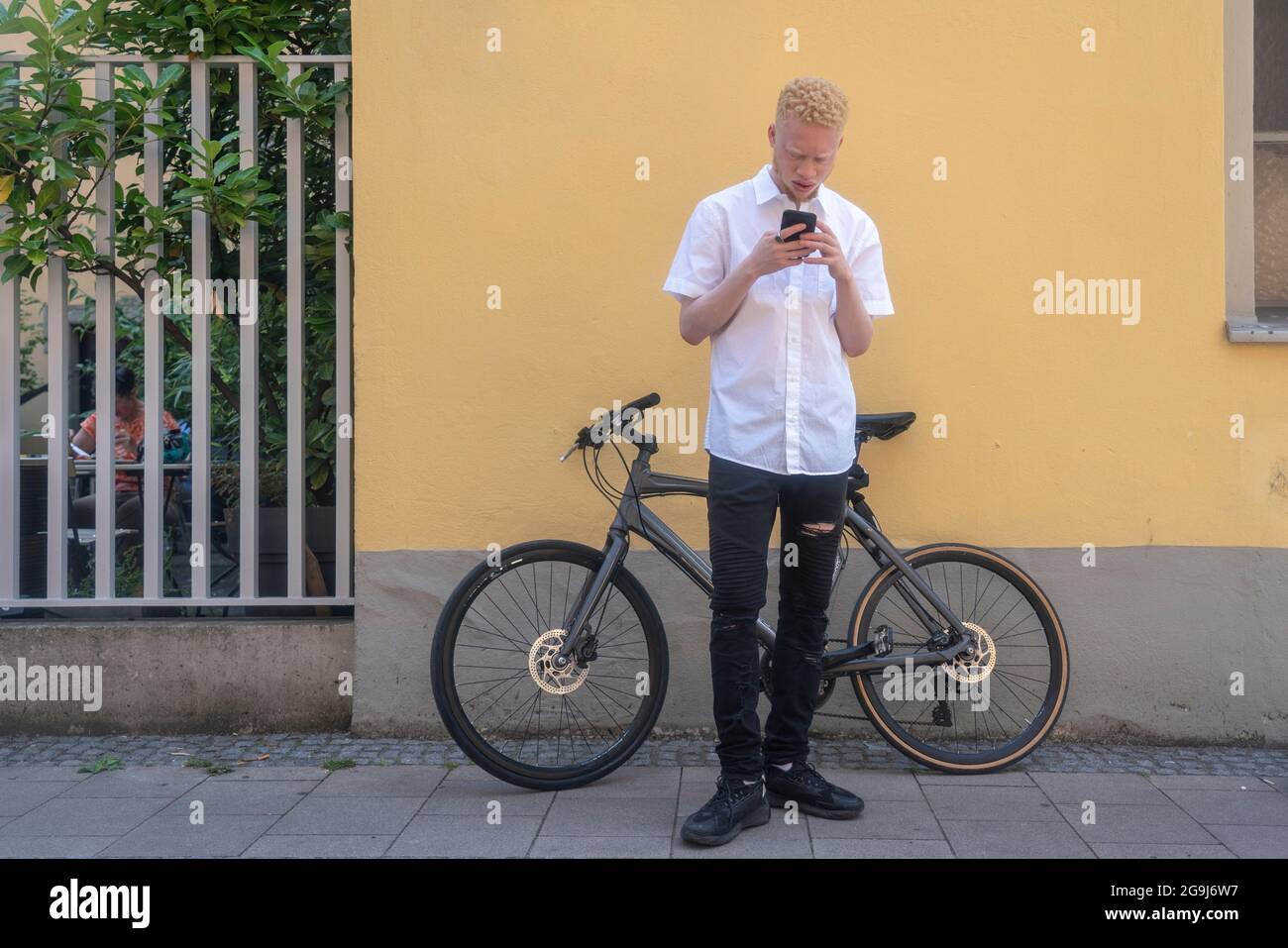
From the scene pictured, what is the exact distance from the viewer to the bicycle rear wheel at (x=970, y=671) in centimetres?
454

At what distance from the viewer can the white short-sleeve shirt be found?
383cm

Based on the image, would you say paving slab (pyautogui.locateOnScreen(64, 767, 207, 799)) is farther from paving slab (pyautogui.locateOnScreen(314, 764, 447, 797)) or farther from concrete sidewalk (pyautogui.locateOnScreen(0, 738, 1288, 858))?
paving slab (pyautogui.locateOnScreen(314, 764, 447, 797))

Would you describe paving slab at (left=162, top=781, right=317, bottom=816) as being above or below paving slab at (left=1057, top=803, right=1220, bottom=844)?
above

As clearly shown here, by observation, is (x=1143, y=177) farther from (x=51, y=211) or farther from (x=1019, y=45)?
(x=51, y=211)

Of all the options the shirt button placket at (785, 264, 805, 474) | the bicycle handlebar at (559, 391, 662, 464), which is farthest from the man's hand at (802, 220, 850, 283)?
the bicycle handlebar at (559, 391, 662, 464)

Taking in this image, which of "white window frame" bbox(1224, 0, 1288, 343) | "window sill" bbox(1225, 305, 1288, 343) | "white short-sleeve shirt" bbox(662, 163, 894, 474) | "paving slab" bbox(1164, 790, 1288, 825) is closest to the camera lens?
"white short-sleeve shirt" bbox(662, 163, 894, 474)

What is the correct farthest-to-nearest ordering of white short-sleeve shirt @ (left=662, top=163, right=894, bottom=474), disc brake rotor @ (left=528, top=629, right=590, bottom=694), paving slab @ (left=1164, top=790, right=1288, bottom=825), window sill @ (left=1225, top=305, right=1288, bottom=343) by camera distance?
window sill @ (left=1225, top=305, right=1288, bottom=343) → disc brake rotor @ (left=528, top=629, right=590, bottom=694) → paving slab @ (left=1164, top=790, right=1288, bottom=825) → white short-sleeve shirt @ (left=662, top=163, right=894, bottom=474)

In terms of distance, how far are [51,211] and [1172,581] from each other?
4.67 m

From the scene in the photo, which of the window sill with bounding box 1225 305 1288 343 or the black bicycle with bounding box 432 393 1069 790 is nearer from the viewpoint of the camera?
the black bicycle with bounding box 432 393 1069 790

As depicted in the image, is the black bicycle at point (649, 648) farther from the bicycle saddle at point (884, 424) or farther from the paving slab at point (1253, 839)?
the paving slab at point (1253, 839)

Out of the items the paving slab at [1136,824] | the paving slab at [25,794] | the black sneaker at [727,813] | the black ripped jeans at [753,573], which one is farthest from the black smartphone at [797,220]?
the paving slab at [25,794]

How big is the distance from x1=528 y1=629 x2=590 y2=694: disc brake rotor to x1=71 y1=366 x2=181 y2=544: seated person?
2892 mm

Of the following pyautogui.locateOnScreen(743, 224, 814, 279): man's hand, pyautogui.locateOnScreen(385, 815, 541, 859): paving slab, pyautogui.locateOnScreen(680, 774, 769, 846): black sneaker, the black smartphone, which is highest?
the black smartphone
